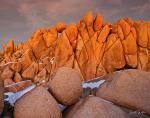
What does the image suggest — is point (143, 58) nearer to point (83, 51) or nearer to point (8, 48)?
point (83, 51)

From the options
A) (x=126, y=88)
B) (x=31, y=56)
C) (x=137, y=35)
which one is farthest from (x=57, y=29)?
(x=126, y=88)

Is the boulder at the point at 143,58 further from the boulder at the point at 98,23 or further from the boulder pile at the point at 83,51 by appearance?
the boulder at the point at 98,23

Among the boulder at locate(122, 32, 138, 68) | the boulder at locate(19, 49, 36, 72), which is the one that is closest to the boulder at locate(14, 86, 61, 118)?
the boulder at locate(122, 32, 138, 68)

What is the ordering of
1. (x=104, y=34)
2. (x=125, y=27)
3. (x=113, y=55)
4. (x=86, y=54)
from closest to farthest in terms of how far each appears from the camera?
(x=113, y=55) < (x=125, y=27) < (x=104, y=34) < (x=86, y=54)

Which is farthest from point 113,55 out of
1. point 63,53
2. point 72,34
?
point 63,53

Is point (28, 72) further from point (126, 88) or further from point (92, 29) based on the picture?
point (126, 88)
